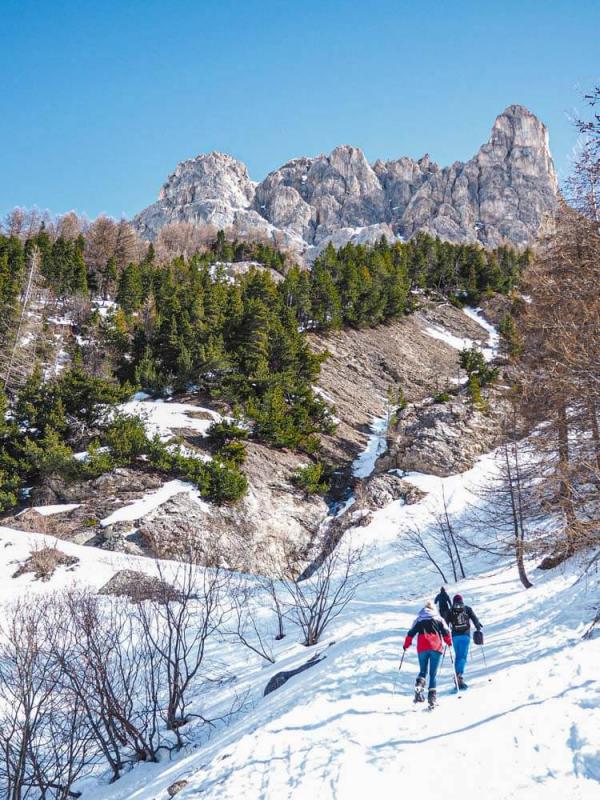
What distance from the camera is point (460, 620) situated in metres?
8.55

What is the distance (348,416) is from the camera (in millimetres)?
36094

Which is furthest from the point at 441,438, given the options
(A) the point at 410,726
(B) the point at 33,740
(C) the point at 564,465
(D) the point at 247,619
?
(B) the point at 33,740

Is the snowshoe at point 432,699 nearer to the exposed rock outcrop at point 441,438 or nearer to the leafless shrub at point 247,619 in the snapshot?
the leafless shrub at point 247,619

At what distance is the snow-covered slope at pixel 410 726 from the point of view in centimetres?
571

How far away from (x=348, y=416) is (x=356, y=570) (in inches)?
622

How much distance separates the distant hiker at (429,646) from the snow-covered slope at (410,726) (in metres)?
0.31

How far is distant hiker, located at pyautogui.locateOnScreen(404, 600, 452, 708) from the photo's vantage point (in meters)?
7.77

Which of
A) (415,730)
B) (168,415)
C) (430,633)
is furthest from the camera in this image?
(168,415)

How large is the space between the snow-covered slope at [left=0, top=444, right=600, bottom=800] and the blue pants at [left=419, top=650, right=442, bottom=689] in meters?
0.41

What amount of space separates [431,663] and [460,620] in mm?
1091

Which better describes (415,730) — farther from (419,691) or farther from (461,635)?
(461,635)

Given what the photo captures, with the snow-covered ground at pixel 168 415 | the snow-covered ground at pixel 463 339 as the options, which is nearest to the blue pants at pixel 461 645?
the snow-covered ground at pixel 168 415

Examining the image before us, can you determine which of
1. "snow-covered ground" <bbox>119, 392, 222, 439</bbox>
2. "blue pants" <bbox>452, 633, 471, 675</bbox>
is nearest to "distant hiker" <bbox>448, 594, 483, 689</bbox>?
"blue pants" <bbox>452, 633, 471, 675</bbox>

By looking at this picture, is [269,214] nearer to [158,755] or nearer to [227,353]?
[227,353]
